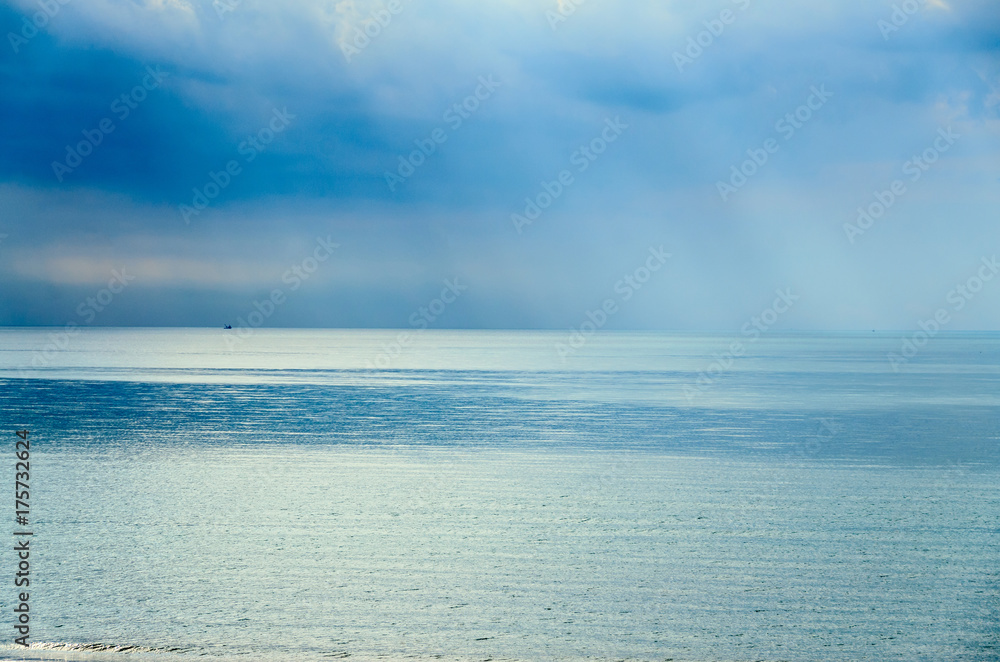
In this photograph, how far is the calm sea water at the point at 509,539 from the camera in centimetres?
959

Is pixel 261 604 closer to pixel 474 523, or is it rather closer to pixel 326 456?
pixel 474 523

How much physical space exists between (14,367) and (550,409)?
1908 inches

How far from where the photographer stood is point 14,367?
68.0 meters

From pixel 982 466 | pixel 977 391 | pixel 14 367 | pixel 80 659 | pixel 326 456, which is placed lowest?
pixel 80 659

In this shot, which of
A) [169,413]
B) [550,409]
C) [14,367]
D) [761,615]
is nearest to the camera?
[761,615]

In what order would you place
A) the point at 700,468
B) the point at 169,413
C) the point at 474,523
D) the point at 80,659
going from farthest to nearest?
the point at 169,413, the point at 700,468, the point at 474,523, the point at 80,659

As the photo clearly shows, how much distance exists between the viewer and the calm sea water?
9.59 meters

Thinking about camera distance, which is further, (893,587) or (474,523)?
(474,523)

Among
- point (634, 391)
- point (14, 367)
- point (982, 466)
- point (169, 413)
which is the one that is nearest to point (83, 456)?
point (169, 413)

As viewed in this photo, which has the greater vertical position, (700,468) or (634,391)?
(634,391)

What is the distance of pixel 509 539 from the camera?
1369cm

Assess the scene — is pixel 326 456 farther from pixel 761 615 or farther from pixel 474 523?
pixel 761 615

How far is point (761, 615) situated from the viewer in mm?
10297

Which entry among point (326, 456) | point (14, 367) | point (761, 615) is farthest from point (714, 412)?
point (14, 367)
